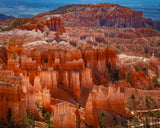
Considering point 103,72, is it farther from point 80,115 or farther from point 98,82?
point 80,115

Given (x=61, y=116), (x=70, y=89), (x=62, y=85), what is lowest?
(x=70, y=89)

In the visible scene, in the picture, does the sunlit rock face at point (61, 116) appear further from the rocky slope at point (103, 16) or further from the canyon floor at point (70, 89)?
the rocky slope at point (103, 16)

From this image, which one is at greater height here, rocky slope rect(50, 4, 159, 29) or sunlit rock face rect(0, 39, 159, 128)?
rocky slope rect(50, 4, 159, 29)

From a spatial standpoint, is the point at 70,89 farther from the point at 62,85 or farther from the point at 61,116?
the point at 61,116

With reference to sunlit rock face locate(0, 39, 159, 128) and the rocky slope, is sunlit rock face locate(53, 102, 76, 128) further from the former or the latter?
the rocky slope

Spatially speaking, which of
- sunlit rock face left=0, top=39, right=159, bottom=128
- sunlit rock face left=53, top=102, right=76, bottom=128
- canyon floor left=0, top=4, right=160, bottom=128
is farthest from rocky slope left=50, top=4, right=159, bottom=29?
sunlit rock face left=53, top=102, right=76, bottom=128

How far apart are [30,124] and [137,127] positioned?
9011mm

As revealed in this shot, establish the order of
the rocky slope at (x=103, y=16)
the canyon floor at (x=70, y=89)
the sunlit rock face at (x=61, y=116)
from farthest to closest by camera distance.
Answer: the rocky slope at (x=103, y=16) → the canyon floor at (x=70, y=89) → the sunlit rock face at (x=61, y=116)

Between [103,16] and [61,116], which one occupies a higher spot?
[103,16]

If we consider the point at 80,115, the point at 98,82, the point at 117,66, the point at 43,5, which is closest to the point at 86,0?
the point at 43,5

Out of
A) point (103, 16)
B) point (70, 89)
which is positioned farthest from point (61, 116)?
point (103, 16)

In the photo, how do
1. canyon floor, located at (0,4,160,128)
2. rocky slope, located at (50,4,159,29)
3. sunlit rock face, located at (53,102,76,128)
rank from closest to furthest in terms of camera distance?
sunlit rock face, located at (53,102,76,128)
canyon floor, located at (0,4,160,128)
rocky slope, located at (50,4,159,29)

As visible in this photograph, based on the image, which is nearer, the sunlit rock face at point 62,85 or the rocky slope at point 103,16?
the sunlit rock face at point 62,85

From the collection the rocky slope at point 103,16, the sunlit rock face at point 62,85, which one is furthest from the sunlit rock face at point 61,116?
the rocky slope at point 103,16
